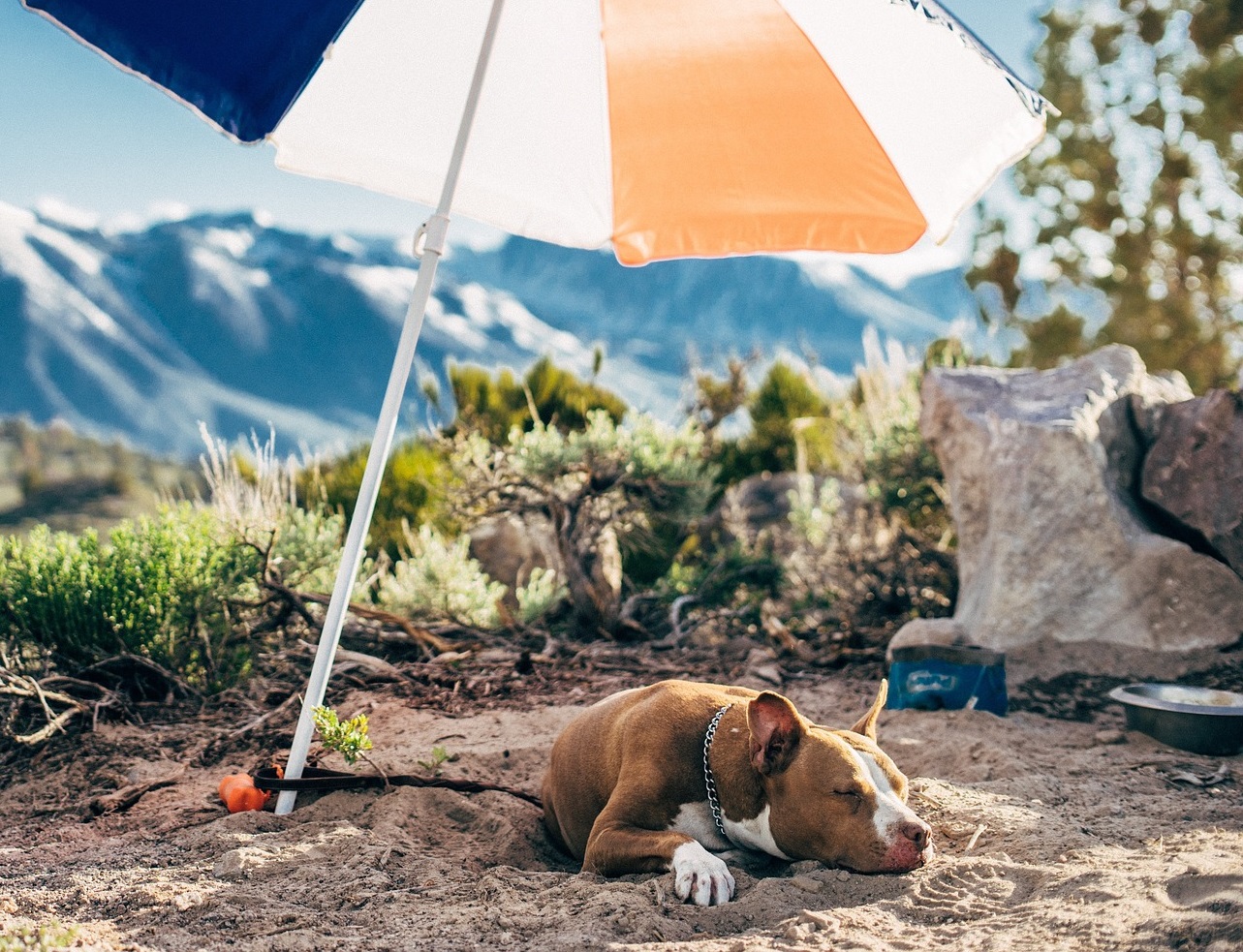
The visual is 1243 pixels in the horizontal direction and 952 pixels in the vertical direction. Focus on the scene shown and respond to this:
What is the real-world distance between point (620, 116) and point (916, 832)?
293 centimetres

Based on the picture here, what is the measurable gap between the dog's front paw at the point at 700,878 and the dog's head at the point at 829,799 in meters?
0.22

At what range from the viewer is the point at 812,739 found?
2.60 metres

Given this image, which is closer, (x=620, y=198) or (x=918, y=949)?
(x=918, y=949)

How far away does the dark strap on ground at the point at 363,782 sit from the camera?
3.39m

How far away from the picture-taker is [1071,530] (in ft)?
18.4

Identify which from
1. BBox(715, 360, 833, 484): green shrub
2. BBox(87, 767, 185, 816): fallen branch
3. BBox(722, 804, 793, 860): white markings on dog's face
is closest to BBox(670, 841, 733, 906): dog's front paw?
BBox(722, 804, 793, 860): white markings on dog's face

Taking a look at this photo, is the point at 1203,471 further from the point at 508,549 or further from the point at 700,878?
the point at 508,549

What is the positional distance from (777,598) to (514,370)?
4504 millimetres

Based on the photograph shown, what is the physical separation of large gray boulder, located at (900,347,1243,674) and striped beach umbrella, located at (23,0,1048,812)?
8.16ft

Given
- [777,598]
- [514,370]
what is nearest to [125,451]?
[514,370]

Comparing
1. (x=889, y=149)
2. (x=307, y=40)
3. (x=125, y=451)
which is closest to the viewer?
(x=307, y=40)

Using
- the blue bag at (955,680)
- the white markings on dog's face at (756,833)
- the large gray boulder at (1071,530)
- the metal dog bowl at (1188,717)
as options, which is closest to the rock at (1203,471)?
the large gray boulder at (1071,530)

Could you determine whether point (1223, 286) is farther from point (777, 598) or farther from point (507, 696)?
point (507, 696)

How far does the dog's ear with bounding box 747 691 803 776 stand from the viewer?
8.46ft
